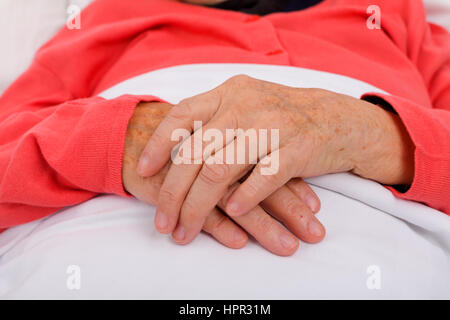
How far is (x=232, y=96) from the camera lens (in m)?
0.66

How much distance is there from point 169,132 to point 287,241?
23 cm

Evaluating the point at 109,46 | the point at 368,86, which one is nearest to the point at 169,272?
the point at 368,86

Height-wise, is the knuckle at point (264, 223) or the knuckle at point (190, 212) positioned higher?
the knuckle at point (190, 212)

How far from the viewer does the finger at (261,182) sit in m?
0.61

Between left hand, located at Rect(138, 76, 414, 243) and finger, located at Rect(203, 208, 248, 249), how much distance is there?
3cm

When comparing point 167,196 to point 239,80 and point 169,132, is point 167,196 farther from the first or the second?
point 239,80

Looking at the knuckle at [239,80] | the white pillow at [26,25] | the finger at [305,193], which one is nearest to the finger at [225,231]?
the finger at [305,193]

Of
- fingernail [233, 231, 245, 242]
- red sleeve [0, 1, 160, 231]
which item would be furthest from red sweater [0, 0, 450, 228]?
fingernail [233, 231, 245, 242]

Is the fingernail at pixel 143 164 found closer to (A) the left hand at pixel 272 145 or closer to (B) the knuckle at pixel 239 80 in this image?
(A) the left hand at pixel 272 145

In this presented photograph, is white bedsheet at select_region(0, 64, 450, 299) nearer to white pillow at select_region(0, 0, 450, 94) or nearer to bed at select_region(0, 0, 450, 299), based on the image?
bed at select_region(0, 0, 450, 299)

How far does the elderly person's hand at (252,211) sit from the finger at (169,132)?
0.03 m

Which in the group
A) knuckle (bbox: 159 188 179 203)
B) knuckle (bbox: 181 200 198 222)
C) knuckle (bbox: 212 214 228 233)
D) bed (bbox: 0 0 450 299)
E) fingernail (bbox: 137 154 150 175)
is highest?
fingernail (bbox: 137 154 150 175)

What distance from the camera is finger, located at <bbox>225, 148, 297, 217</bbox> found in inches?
23.9

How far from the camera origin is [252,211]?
2.11ft
